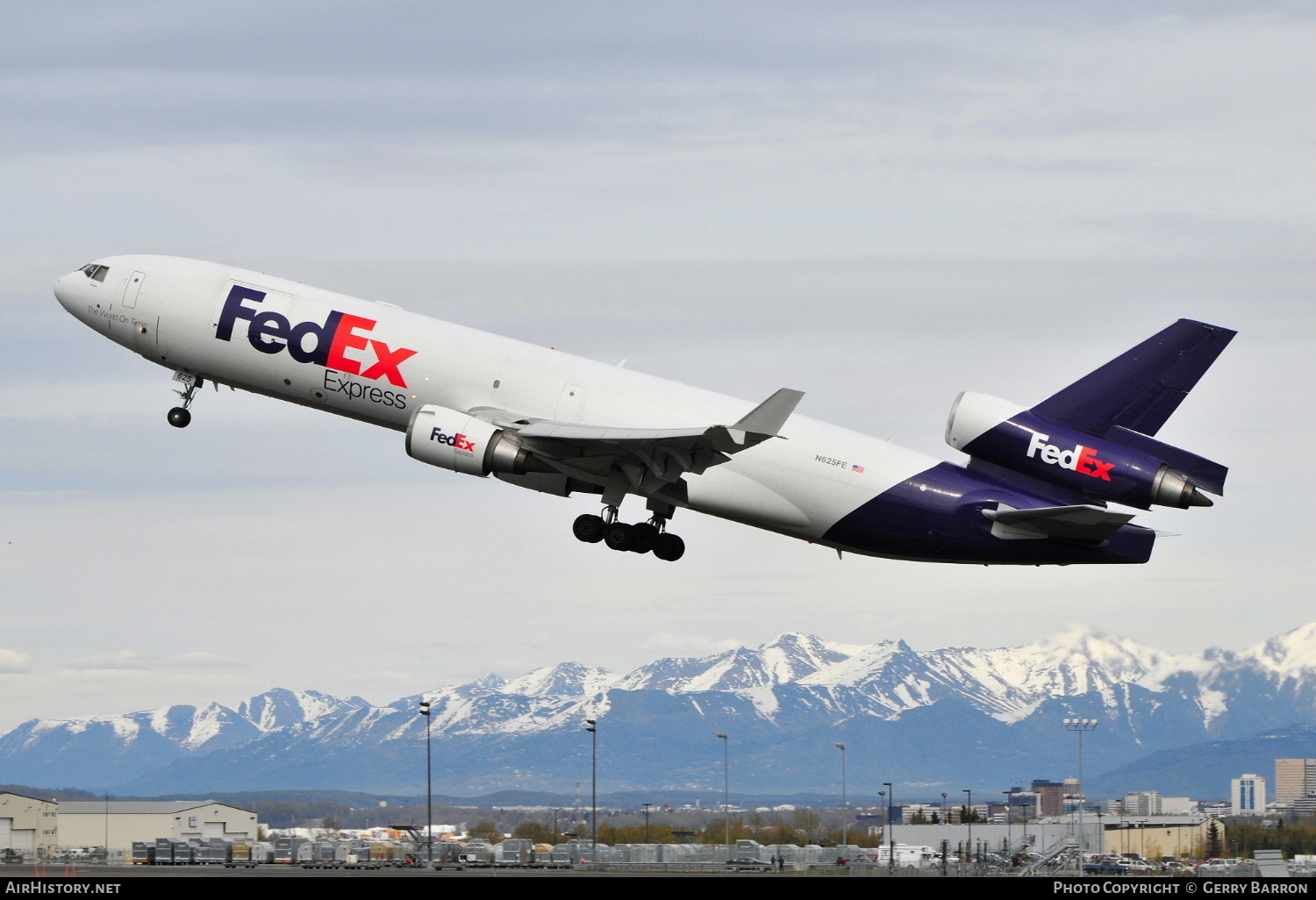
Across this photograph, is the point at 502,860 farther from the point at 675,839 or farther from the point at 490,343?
the point at 490,343

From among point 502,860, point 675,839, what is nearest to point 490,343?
point 502,860

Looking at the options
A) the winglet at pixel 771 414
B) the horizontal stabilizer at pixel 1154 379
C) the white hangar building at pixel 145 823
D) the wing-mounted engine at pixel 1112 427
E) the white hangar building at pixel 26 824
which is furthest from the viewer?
the white hangar building at pixel 145 823

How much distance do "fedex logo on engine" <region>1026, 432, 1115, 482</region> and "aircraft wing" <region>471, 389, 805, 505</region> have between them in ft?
34.3

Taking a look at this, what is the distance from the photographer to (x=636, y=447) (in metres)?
54.8

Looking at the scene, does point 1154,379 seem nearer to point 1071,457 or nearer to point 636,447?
point 1071,457

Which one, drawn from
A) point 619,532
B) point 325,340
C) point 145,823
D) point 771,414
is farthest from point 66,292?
point 145,823

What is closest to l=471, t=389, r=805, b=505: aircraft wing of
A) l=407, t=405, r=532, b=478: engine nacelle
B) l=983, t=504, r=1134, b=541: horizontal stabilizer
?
l=407, t=405, r=532, b=478: engine nacelle

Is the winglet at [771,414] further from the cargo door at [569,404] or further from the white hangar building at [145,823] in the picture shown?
the white hangar building at [145,823]

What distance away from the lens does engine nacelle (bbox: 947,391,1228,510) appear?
180 ft

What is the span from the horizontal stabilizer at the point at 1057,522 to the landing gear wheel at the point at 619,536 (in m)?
12.6

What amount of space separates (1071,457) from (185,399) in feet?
107

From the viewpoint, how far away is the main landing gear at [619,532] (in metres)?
59.3

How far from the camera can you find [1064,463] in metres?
56.4

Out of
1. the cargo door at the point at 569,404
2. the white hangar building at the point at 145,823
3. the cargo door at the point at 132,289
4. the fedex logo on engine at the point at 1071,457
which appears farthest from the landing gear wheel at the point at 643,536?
the white hangar building at the point at 145,823
